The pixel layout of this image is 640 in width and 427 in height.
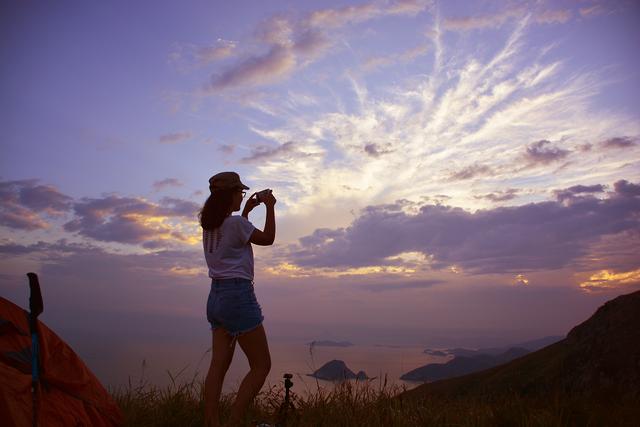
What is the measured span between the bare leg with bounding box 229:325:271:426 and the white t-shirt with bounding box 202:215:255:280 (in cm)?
53

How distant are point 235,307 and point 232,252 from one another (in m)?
0.49

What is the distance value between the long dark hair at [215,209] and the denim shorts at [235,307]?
54 cm

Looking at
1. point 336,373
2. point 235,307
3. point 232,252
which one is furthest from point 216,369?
point 336,373

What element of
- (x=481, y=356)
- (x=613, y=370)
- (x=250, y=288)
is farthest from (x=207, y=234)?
(x=481, y=356)

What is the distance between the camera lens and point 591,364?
6984 mm

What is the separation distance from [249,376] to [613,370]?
5.19 metres

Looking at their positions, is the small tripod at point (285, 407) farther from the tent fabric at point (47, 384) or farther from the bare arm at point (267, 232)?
the tent fabric at point (47, 384)

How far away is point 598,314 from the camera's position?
7.69 metres

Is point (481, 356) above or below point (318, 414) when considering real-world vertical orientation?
below

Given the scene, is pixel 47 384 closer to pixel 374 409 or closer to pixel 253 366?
pixel 253 366

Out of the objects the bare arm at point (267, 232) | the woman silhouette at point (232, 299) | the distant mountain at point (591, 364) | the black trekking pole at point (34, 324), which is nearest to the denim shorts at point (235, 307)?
the woman silhouette at point (232, 299)

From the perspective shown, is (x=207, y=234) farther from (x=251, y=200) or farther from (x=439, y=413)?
(x=439, y=413)

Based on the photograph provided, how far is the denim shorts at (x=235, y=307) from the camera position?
4.30 meters

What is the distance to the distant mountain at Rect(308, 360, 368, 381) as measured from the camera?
574 centimetres
